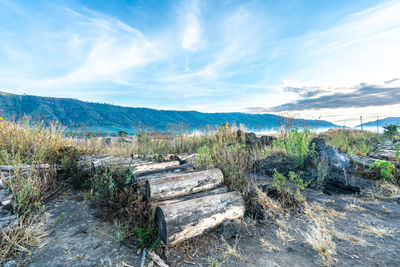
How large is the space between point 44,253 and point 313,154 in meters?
6.99

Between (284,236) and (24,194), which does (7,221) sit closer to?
(24,194)

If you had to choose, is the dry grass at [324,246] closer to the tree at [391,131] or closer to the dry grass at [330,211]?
the dry grass at [330,211]

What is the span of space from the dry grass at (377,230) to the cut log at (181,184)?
2.56 m

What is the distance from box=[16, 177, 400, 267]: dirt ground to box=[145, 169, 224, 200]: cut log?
84cm

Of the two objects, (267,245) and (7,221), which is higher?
(7,221)

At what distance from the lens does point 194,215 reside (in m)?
2.83

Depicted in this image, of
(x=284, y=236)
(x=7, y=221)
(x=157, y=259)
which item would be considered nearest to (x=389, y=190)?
(x=284, y=236)

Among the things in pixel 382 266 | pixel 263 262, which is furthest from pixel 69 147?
pixel 382 266

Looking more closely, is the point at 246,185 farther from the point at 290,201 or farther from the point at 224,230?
the point at 224,230

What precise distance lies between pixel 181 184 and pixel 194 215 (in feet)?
2.39

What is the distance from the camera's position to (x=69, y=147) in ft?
21.2

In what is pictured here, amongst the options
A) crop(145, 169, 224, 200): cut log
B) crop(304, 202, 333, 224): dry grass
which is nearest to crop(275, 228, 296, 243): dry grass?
crop(304, 202, 333, 224): dry grass

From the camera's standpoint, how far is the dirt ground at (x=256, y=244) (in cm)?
237

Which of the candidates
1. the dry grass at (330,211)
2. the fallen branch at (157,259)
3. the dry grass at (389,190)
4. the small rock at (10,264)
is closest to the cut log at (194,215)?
the fallen branch at (157,259)
